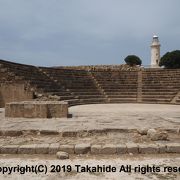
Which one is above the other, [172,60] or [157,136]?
[172,60]

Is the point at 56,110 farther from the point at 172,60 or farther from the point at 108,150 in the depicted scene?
the point at 172,60

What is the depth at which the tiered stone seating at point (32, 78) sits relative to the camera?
16703mm

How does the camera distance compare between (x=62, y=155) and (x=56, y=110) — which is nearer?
(x=62, y=155)

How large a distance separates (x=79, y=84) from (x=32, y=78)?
15.4ft

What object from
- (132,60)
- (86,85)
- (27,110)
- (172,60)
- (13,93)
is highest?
(132,60)

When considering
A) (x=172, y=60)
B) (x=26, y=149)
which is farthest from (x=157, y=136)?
(x=172, y=60)

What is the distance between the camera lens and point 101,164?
4891 mm

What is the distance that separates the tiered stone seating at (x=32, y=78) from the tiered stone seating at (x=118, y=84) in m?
4.05

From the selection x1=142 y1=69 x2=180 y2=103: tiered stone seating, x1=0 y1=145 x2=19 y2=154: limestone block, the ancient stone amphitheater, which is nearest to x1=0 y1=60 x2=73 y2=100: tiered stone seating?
the ancient stone amphitheater

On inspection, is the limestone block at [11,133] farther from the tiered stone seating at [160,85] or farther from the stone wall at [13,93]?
the tiered stone seating at [160,85]

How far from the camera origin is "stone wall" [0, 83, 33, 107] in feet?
51.4

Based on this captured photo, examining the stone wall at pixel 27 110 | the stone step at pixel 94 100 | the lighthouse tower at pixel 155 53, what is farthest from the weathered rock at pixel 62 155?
the lighthouse tower at pixel 155 53

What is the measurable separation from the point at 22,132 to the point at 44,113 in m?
3.04

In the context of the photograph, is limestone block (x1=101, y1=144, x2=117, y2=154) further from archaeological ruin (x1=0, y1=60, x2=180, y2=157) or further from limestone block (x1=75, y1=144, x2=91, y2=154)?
limestone block (x1=75, y1=144, x2=91, y2=154)
